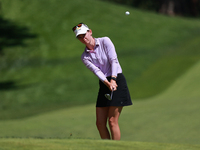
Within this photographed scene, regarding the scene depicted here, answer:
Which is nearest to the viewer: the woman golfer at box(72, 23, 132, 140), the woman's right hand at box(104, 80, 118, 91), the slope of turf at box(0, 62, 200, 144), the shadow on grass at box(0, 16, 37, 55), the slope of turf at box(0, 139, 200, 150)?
the slope of turf at box(0, 139, 200, 150)

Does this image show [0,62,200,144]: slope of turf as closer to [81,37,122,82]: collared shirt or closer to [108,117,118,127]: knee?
[108,117,118,127]: knee

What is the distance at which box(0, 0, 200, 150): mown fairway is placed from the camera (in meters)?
9.46

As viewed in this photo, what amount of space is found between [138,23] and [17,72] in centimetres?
940

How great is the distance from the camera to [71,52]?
21.9m

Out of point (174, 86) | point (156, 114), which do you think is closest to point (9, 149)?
point (156, 114)

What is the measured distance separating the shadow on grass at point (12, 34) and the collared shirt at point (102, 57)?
698 inches

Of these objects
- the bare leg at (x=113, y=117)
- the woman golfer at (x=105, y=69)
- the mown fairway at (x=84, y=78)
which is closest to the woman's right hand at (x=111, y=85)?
the woman golfer at (x=105, y=69)

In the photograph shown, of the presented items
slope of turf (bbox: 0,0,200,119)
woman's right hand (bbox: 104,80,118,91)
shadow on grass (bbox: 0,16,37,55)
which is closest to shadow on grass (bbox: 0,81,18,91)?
slope of turf (bbox: 0,0,200,119)

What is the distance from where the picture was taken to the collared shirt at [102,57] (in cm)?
574

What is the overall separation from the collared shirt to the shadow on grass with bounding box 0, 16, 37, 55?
1774 centimetres

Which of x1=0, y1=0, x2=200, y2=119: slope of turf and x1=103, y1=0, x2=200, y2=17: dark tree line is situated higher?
x1=103, y1=0, x2=200, y2=17: dark tree line

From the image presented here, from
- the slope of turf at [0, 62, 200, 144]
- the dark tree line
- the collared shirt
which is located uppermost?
the dark tree line

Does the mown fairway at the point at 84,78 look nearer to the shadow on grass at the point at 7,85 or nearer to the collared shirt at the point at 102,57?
the shadow on grass at the point at 7,85

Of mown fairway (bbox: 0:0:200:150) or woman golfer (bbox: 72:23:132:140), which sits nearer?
woman golfer (bbox: 72:23:132:140)
